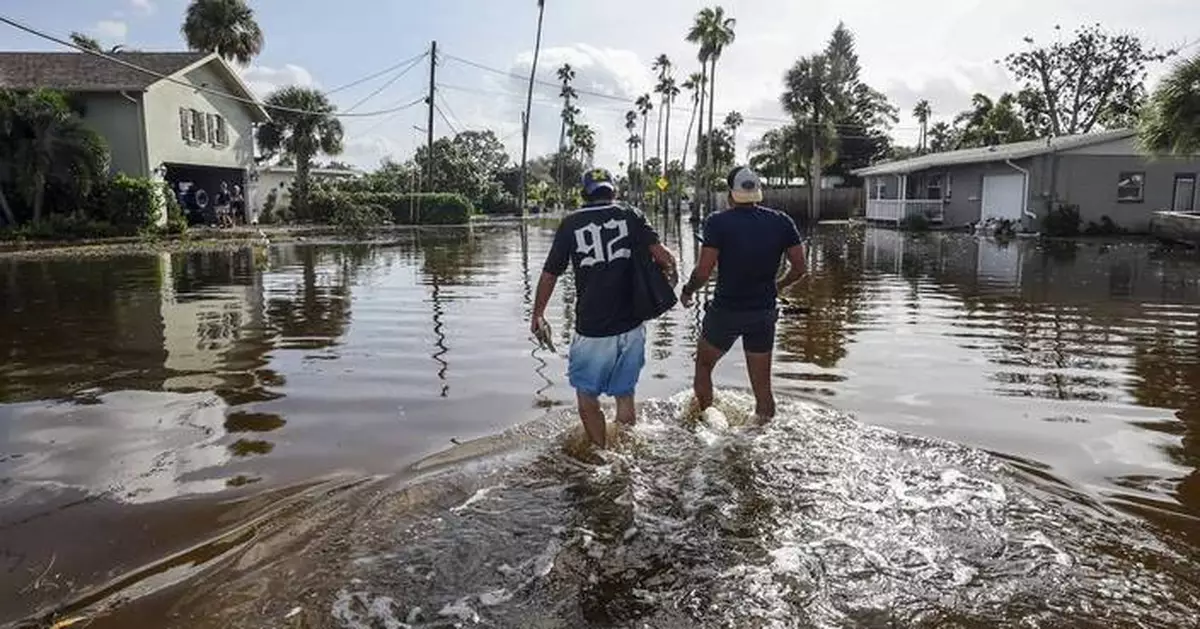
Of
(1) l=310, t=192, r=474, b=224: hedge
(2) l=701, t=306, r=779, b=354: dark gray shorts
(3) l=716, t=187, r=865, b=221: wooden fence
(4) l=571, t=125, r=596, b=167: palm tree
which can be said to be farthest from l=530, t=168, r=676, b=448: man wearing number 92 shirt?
(4) l=571, t=125, r=596, b=167: palm tree

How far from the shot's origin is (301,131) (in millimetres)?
39219

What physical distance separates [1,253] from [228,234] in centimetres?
735

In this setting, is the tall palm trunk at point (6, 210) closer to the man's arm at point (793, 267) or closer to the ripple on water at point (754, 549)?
the ripple on water at point (754, 549)

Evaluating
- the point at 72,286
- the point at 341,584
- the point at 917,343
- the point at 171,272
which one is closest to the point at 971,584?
the point at 341,584

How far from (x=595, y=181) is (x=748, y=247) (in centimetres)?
114

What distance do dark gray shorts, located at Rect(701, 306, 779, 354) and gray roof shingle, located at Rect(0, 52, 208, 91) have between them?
27.9 m

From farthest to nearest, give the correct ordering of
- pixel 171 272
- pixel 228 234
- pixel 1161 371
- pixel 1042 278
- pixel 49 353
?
pixel 228 234 < pixel 171 272 < pixel 1042 278 < pixel 49 353 < pixel 1161 371

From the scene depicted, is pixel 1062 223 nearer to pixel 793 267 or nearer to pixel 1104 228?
pixel 1104 228

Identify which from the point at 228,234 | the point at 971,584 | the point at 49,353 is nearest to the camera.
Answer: the point at 971,584

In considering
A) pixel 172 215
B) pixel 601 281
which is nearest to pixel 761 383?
pixel 601 281

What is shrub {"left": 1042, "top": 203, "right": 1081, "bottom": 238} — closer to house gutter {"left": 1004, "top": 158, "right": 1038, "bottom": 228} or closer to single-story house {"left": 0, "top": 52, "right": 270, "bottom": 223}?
house gutter {"left": 1004, "top": 158, "right": 1038, "bottom": 228}

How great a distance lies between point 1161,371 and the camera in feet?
25.3

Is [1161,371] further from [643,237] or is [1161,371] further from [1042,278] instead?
[1042,278]

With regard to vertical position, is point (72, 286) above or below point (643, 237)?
below
